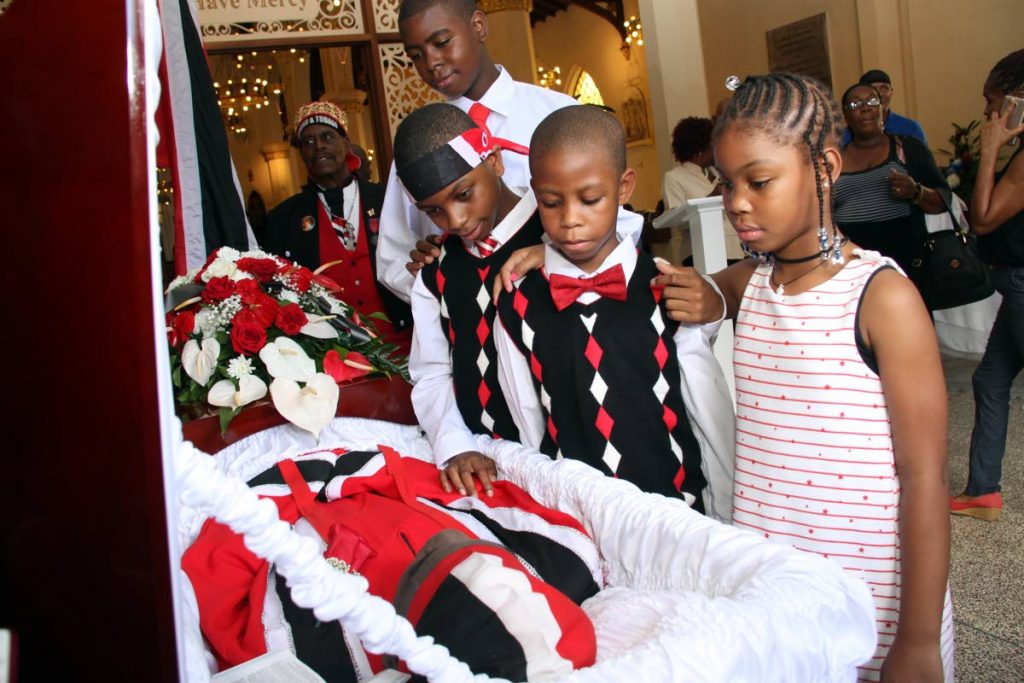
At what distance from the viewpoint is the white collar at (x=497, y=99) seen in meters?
2.62

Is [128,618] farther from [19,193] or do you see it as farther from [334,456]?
[334,456]

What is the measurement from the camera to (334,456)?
1.86m

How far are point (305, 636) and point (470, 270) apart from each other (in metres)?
1.04

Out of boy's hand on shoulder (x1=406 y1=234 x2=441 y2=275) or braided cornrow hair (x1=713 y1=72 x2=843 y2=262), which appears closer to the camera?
braided cornrow hair (x1=713 y1=72 x2=843 y2=262)

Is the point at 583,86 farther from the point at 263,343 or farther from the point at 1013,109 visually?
the point at 263,343

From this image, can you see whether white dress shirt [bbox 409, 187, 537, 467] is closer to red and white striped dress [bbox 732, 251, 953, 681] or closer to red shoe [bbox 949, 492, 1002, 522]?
red and white striped dress [bbox 732, 251, 953, 681]

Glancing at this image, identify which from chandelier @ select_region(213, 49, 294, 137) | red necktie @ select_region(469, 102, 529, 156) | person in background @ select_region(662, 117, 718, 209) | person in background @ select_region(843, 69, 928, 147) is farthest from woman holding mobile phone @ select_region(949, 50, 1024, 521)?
chandelier @ select_region(213, 49, 294, 137)

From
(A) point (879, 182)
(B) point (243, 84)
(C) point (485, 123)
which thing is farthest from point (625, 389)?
(B) point (243, 84)

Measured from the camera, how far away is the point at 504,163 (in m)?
2.53

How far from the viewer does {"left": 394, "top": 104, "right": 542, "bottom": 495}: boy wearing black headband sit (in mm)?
1941

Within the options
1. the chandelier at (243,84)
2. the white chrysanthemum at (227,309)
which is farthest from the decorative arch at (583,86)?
the white chrysanthemum at (227,309)

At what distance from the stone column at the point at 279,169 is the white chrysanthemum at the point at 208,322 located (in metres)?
14.4

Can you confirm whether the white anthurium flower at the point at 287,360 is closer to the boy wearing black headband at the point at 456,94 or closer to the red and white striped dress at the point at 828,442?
the boy wearing black headband at the point at 456,94

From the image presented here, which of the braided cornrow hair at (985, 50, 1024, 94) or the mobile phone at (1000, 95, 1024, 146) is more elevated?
the braided cornrow hair at (985, 50, 1024, 94)
